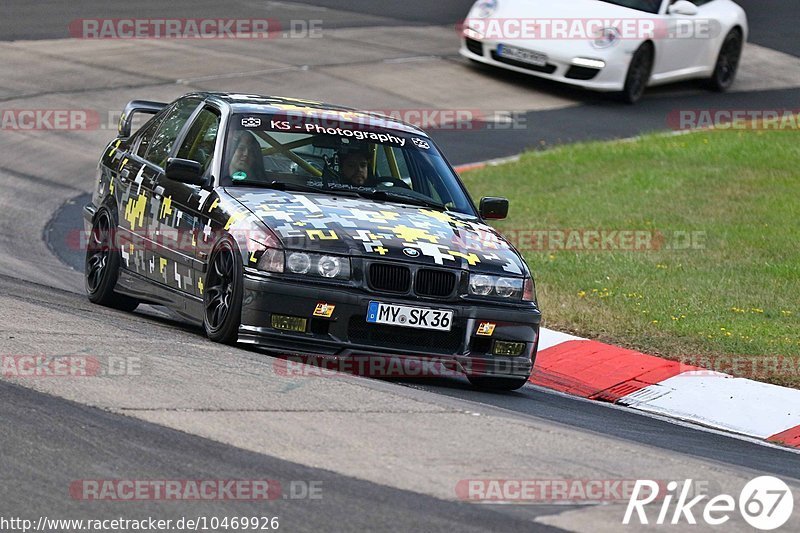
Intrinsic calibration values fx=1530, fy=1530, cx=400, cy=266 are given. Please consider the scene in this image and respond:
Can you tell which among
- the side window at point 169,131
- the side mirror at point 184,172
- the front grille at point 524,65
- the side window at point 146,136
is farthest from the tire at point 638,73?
the side mirror at point 184,172

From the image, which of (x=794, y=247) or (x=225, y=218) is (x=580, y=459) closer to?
(x=225, y=218)

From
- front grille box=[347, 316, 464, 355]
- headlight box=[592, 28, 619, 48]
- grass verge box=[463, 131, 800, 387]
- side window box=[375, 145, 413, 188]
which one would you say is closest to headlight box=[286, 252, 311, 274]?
front grille box=[347, 316, 464, 355]

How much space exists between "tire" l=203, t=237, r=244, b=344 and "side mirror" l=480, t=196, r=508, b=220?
192cm

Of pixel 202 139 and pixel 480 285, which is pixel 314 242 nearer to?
pixel 480 285

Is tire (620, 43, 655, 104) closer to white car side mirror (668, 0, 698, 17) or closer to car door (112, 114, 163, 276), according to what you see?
white car side mirror (668, 0, 698, 17)

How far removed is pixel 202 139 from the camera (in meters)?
9.79

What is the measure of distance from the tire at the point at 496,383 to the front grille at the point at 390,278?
35.6 inches

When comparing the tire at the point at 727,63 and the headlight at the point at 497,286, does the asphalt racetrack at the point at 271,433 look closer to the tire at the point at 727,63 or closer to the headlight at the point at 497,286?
the headlight at the point at 497,286

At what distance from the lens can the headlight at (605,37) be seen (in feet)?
67.3

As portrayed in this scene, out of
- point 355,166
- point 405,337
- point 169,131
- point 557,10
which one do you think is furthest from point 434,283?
point 557,10

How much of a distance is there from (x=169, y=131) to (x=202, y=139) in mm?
666

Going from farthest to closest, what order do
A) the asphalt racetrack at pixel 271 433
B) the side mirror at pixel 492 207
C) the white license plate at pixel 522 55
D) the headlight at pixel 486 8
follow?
the headlight at pixel 486 8
the white license plate at pixel 522 55
the side mirror at pixel 492 207
the asphalt racetrack at pixel 271 433

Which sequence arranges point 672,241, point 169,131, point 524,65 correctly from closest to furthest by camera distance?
point 169,131, point 672,241, point 524,65

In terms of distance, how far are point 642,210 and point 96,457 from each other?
33.2 feet
